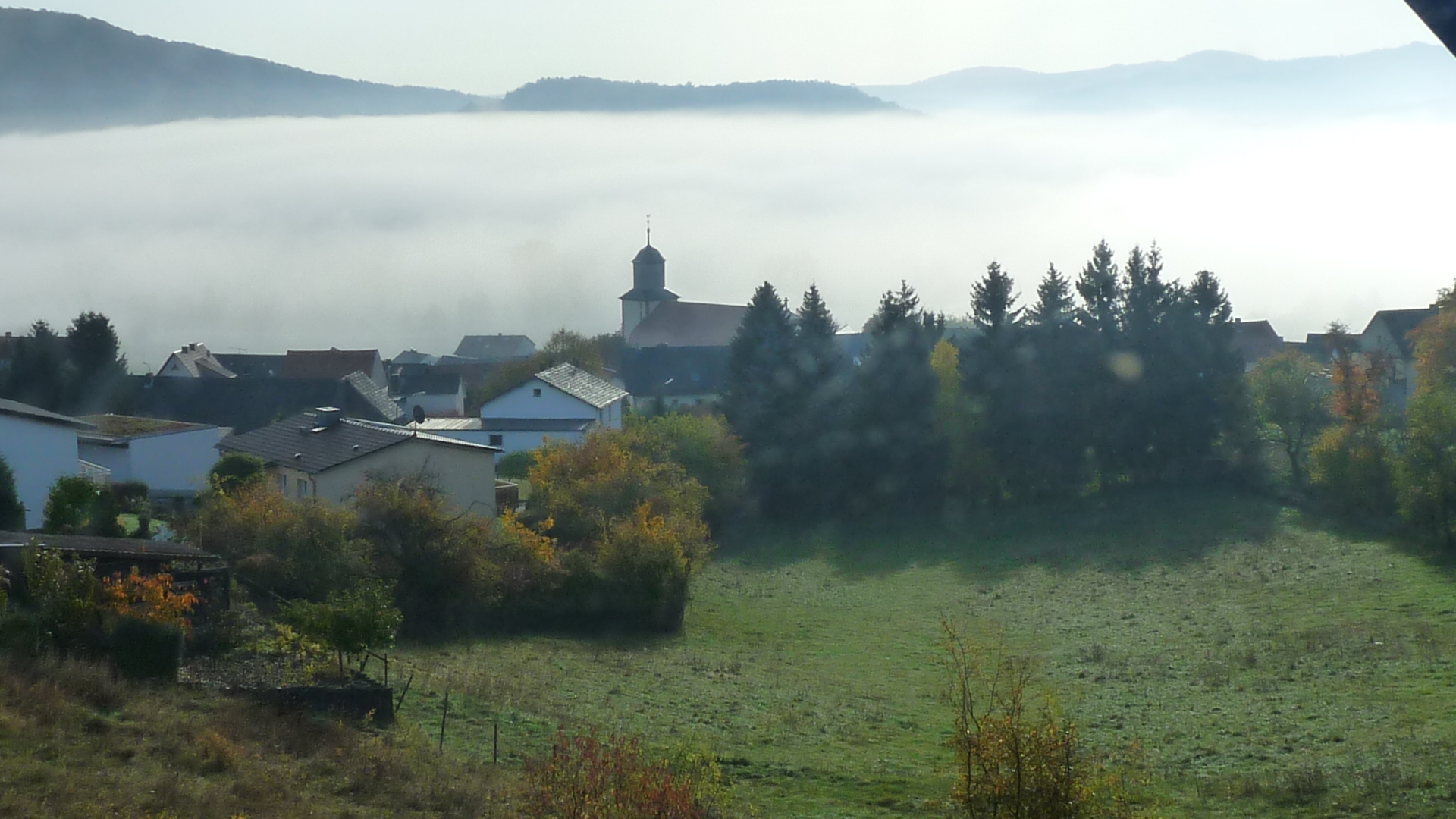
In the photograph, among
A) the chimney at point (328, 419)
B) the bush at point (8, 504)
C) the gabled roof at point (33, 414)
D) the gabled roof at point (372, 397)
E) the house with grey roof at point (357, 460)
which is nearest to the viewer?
the bush at point (8, 504)

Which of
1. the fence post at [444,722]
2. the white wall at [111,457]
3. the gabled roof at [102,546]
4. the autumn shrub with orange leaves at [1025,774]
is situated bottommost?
the fence post at [444,722]

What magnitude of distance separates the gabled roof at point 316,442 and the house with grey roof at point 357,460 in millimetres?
23

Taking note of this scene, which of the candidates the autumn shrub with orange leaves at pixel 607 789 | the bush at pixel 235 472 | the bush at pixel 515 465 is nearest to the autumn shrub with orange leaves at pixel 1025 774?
the autumn shrub with orange leaves at pixel 607 789

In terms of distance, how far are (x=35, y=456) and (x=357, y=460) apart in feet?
26.9

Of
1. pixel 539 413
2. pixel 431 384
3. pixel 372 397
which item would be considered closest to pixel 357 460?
pixel 539 413

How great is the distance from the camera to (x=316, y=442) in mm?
37656

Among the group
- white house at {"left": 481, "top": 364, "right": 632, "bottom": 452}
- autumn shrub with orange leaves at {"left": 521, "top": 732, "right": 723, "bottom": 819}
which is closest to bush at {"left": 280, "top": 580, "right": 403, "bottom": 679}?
autumn shrub with orange leaves at {"left": 521, "top": 732, "right": 723, "bottom": 819}

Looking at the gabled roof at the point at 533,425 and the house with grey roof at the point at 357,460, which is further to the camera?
the gabled roof at the point at 533,425

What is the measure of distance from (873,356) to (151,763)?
141 feet

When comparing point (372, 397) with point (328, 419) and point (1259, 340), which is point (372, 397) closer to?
point (328, 419)

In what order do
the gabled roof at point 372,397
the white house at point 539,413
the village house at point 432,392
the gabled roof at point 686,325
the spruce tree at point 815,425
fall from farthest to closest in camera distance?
the gabled roof at point 686,325 → the village house at point 432,392 → the gabled roof at point 372,397 → the white house at point 539,413 → the spruce tree at point 815,425

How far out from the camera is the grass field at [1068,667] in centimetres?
1593

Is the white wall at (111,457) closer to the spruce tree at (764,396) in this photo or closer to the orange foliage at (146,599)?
the spruce tree at (764,396)

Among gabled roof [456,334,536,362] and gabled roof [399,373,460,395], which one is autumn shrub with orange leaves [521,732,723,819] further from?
gabled roof [456,334,536,362]
